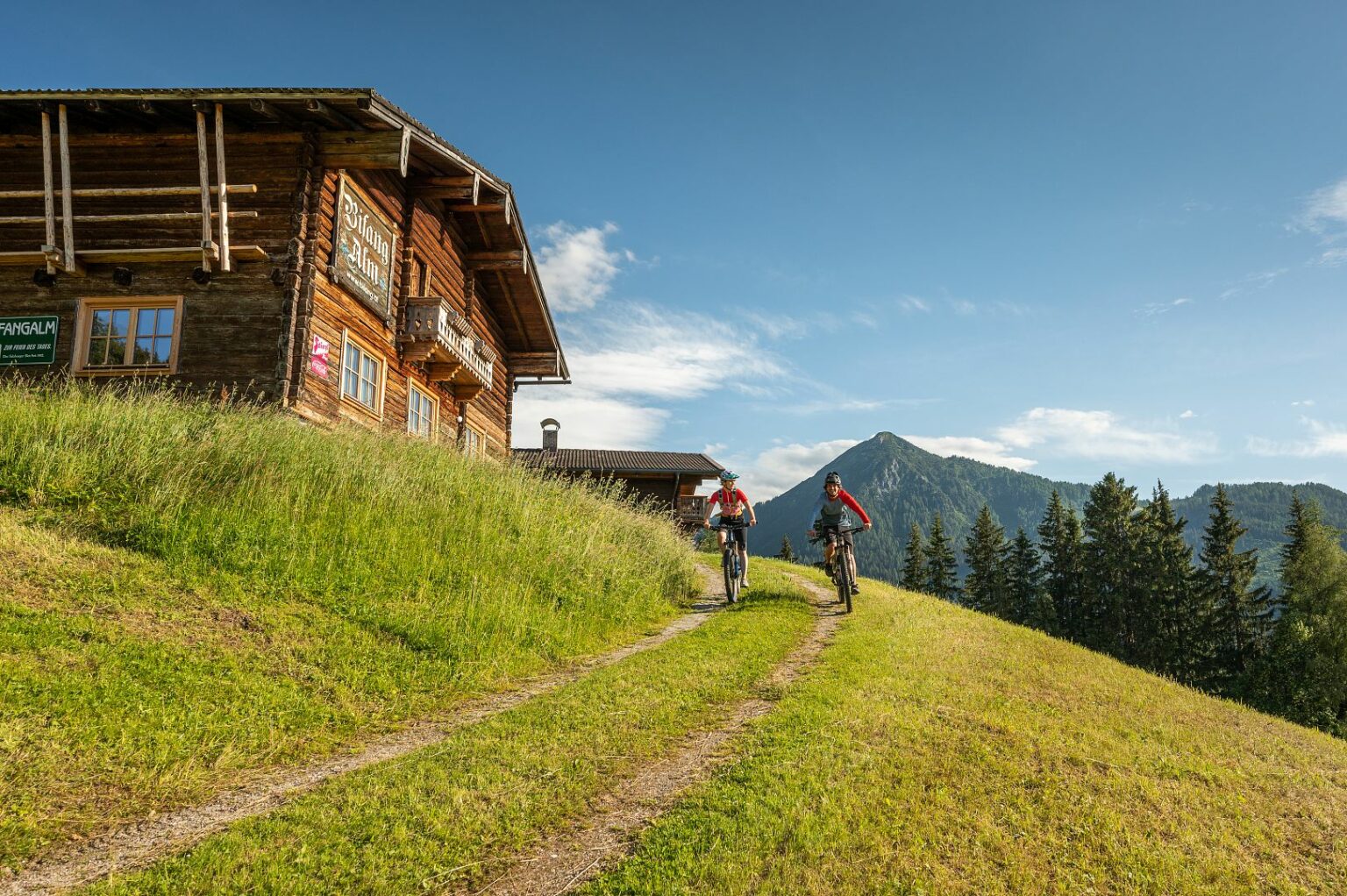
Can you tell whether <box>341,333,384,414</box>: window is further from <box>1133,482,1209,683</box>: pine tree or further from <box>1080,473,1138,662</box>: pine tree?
<box>1080,473,1138,662</box>: pine tree

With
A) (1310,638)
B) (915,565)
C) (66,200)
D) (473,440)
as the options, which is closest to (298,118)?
(66,200)

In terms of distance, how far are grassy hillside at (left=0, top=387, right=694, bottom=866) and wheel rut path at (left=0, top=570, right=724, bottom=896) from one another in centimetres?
18

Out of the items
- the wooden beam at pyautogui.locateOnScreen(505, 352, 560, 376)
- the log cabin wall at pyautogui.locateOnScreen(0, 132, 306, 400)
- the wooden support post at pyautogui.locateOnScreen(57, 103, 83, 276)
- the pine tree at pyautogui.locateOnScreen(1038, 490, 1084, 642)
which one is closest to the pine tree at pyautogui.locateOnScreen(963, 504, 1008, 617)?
the pine tree at pyautogui.locateOnScreen(1038, 490, 1084, 642)

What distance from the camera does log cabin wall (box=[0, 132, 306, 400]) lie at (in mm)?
13023

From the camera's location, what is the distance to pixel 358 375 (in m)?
15.1

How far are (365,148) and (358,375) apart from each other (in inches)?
175

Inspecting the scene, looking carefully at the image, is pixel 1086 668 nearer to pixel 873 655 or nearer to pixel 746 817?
pixel 873 655

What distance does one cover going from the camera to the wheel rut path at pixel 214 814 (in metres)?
3.53

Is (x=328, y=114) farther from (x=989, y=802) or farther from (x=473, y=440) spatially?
(x=989, y=802)

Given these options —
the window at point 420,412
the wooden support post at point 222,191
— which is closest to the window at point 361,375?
the window at point 420,412

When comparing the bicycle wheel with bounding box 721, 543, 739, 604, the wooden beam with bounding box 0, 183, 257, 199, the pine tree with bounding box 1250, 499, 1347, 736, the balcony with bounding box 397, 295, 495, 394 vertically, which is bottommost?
the pine tree with bounding box 1250, 499, 1347, 736

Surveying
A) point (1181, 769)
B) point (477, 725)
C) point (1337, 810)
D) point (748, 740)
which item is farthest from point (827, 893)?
point (1337, 810)

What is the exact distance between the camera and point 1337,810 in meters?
6.07

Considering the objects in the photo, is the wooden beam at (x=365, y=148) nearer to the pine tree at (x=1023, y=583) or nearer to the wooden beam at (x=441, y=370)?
the wooden beam at (x=441, y=370)
